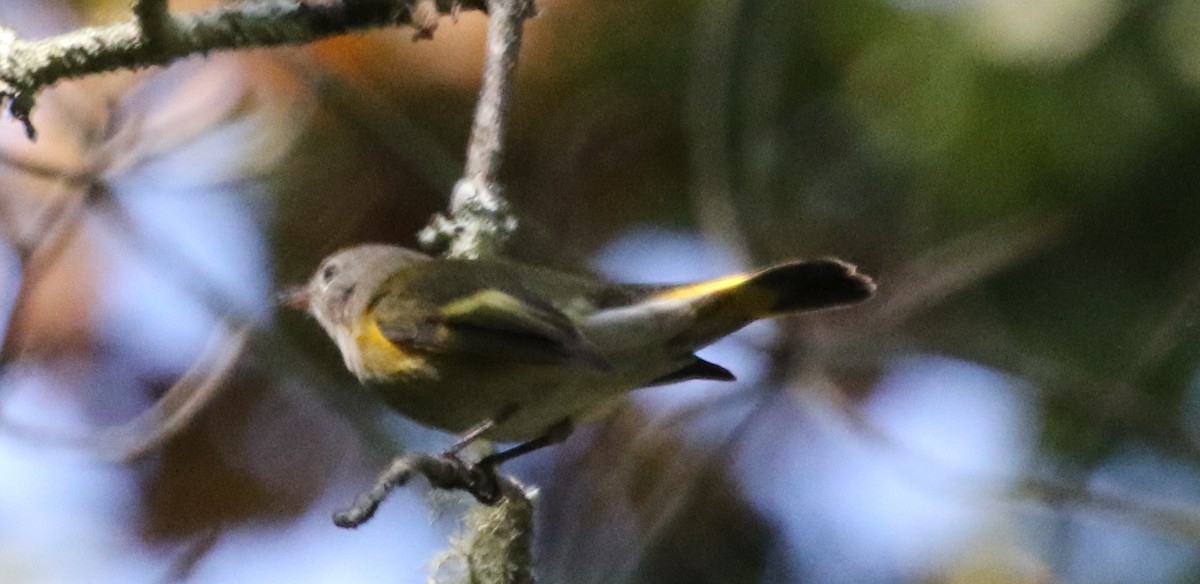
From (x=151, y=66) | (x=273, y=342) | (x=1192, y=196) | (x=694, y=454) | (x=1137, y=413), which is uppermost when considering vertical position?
(x=1192, y=196)

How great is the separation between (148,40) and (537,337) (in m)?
0.64

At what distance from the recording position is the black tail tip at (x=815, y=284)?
1.68 metres

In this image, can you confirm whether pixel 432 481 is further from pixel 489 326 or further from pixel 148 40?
pixel 148 40

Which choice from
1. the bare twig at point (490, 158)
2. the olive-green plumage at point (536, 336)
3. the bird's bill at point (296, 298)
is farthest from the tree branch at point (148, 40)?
the bird's bill at point (296, 298)

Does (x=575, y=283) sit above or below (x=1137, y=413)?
below

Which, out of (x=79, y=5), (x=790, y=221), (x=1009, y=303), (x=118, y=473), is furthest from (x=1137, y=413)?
(x=79, y=5)

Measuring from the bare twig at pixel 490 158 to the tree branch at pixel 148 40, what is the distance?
0.27m

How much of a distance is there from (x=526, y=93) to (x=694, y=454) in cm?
81

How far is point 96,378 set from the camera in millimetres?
2385

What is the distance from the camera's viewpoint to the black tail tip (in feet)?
5.50

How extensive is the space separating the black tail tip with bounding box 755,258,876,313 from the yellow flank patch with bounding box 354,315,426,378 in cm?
52

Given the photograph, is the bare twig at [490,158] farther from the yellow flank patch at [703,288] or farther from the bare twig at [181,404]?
the bare twig at [181,404]

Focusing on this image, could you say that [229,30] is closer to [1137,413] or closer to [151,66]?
[151,66]

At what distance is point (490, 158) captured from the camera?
1.83m
